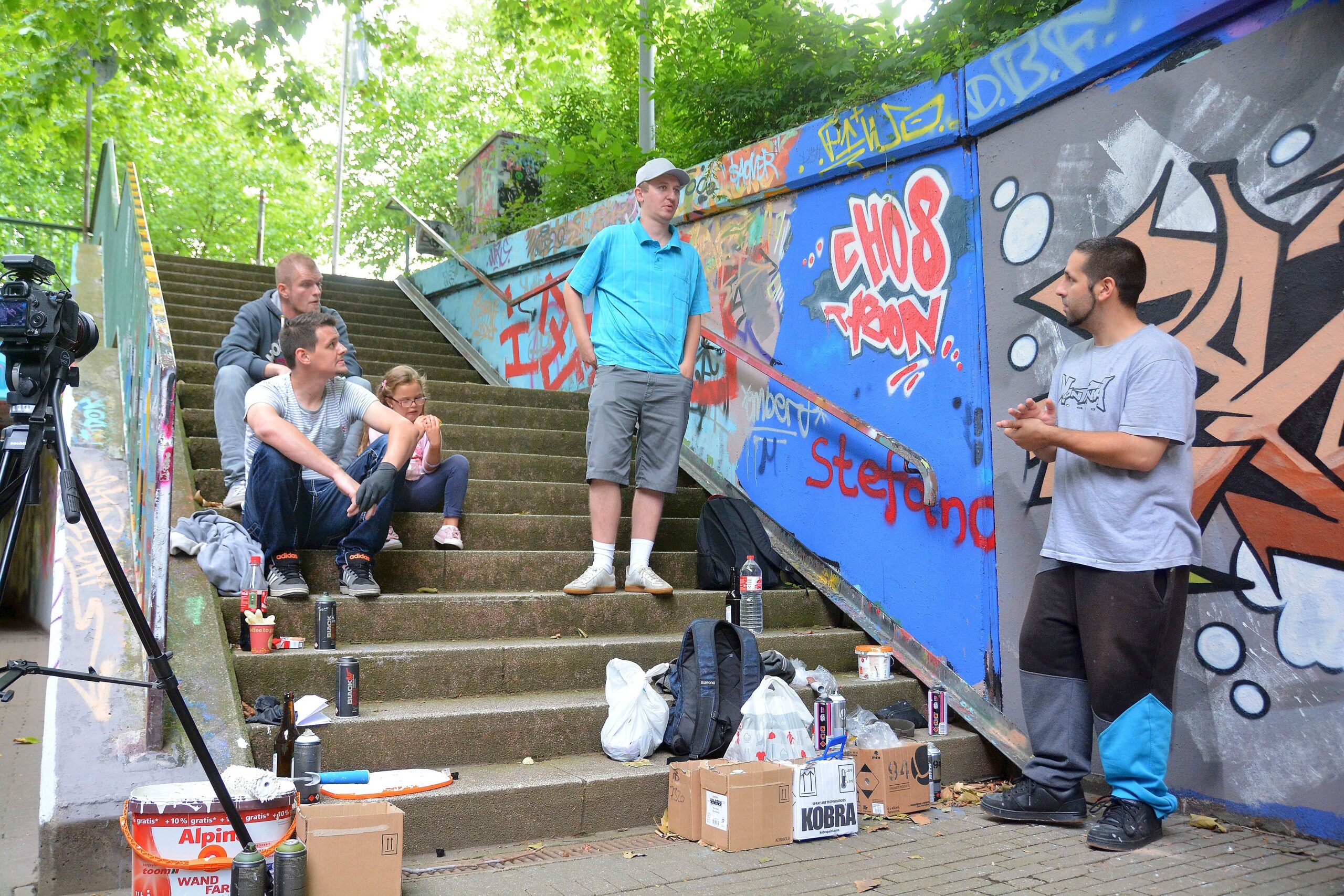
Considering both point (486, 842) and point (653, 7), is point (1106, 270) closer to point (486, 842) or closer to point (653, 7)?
point (486, 842)

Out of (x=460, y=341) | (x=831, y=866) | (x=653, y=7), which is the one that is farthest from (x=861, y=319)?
(x=460, y=341)

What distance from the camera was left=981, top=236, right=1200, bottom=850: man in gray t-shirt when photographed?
339 centimetres

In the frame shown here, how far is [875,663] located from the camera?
4.92m

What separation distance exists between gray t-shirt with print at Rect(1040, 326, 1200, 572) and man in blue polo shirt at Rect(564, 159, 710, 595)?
202 centimetres

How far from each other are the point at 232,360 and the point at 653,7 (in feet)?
16.6

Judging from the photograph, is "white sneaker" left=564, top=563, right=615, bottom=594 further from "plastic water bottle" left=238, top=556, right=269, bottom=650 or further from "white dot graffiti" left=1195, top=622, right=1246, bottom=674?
"white dot graffiti" left=1195, top=622, right=1246, bottom=674

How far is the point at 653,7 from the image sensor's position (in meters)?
8.52

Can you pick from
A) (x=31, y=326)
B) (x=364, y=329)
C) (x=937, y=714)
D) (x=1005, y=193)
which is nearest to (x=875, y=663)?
(x=937, y=714)

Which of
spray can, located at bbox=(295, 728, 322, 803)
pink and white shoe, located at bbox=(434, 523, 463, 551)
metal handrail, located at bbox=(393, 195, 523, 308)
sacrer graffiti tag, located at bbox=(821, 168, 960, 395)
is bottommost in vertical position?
spray can, located at bbox=(295, 728, 322, 803)

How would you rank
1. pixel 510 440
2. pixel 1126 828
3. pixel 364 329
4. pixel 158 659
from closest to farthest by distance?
1. pixel 158 659
2. pixel 1126 828
3. pixel 510 440
4. pixel 364 329

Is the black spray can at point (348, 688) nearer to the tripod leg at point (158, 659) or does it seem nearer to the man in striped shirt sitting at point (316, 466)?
the man in striped shirt sitting at point (316, 466)

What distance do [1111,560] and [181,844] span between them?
115 inches

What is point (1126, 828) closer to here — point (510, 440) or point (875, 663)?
point (875, 663)

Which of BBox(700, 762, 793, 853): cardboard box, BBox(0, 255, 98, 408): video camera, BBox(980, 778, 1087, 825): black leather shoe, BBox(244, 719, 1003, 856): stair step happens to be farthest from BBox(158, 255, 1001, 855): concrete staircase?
BBox(0, 255, 98, 408): video camera
